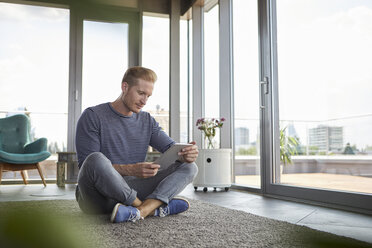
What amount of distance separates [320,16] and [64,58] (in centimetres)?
359

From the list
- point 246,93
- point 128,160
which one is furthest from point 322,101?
point 128,160

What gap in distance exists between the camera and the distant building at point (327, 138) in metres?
2.37

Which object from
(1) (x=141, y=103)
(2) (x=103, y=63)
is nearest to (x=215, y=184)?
(1) (x=141, y=103)

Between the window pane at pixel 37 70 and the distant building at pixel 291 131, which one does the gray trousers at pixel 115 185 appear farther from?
the window pane at pixel 37 70

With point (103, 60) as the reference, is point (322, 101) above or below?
below

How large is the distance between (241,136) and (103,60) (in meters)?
2.48

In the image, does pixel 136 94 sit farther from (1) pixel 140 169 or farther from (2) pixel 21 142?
(2) pixel 21 142

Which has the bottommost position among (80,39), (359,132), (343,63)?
(359,132)

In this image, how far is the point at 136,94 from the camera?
185 centimetres

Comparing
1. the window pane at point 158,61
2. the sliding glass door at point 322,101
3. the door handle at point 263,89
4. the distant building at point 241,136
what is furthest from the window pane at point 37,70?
the sliding glass door at point 322,101

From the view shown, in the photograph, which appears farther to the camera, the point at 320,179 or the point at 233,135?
the point at 233,135

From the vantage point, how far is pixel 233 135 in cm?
394

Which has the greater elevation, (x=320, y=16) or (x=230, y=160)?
(x=320, y=16)

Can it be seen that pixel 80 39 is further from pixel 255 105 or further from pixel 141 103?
pixel 141 103
